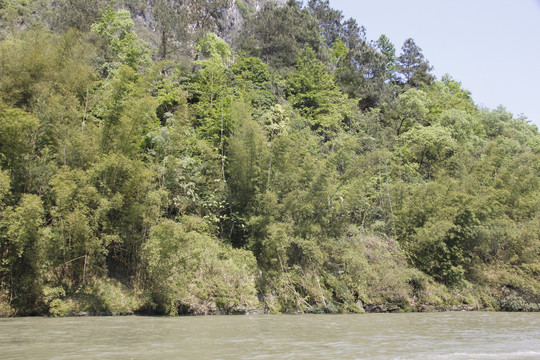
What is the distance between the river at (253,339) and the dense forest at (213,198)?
251cm

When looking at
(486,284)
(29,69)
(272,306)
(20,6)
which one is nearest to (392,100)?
(486,284)

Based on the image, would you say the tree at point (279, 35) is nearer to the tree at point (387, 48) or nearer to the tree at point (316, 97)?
the tree at point (316, 97)

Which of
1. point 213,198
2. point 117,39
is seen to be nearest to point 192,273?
point 213,198

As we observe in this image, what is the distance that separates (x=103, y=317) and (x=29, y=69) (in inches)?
413

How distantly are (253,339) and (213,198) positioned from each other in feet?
35.9

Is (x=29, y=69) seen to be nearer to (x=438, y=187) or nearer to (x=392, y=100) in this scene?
(x=438, y=187)

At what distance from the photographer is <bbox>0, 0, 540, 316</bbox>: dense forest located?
1498 centimetres

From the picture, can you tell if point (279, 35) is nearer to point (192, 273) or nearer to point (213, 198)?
point (213, 198)

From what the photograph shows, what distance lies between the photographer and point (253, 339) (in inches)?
390

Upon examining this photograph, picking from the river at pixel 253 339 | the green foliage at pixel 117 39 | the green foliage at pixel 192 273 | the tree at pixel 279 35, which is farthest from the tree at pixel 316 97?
the river at pixel 253 339

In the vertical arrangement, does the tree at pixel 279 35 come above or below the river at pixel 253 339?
above

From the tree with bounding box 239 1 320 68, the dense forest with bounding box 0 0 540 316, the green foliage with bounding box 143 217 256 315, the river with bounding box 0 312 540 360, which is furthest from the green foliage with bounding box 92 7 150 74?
the river with bounding box 0 312 540 360

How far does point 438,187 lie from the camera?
24156 millimetres

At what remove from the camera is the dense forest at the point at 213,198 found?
49.1 ft
